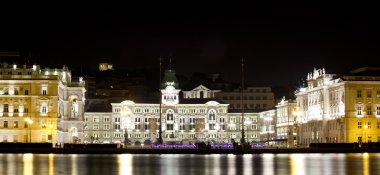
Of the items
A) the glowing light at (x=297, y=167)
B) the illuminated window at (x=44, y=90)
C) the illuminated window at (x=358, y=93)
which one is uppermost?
the illuminated window at (x=44, y=90)

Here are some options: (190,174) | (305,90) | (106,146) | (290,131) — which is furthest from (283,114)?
(190,174)

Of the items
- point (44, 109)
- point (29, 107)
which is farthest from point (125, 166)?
point (44, 109)

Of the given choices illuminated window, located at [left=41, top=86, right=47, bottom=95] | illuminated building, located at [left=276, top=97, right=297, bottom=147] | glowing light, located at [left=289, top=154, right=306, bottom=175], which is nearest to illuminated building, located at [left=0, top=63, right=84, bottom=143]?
illuminated window, located at [left=41, top=86, right=47, bottom=95]

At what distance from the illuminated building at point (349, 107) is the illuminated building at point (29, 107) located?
5341cm

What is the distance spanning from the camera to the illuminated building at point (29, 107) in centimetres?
13462

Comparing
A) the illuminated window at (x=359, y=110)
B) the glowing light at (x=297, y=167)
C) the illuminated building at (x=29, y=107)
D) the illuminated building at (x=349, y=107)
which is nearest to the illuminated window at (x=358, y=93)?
the illuminated building at (x=349, y=107)

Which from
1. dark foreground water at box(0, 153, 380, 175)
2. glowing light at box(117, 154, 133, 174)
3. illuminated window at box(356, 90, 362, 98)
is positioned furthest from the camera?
illuminated window at box(356, 90, 362, 98)

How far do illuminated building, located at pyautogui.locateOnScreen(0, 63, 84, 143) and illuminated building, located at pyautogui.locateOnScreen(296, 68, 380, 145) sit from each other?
53.4 m

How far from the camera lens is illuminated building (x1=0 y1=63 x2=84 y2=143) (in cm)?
13462

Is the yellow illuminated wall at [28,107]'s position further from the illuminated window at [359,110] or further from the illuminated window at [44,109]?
the illuminated window at [359,110]

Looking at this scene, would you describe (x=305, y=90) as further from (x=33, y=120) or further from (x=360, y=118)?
(x=33, y=120)

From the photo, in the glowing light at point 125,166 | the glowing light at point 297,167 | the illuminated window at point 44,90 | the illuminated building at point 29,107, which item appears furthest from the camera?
the illuminated window at point 44,90

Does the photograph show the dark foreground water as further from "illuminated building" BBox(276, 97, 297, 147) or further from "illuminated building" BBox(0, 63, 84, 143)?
"illuminated building" BBox(276, 97, 297, 147)

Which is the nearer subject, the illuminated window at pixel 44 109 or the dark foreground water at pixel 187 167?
the dark foreground water at pixel 187 167
